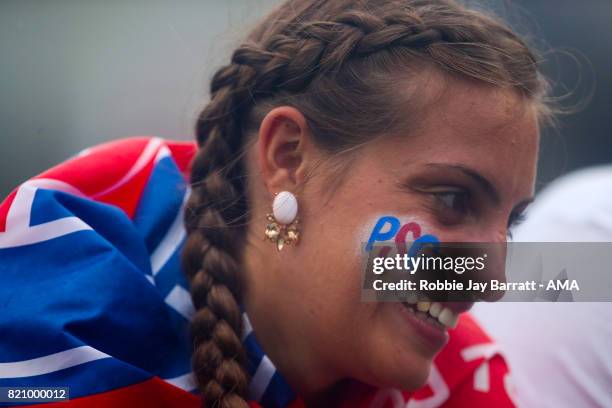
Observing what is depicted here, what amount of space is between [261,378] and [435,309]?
0.85 feet

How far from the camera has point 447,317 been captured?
1.02m

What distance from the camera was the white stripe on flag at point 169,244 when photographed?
1.06m

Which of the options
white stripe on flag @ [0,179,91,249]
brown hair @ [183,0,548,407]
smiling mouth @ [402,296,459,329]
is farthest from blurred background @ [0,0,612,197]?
smiling mouth @ [402,296,459,329]

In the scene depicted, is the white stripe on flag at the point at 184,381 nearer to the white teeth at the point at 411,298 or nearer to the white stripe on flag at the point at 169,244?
the white stripe on flag at the point at 169,244

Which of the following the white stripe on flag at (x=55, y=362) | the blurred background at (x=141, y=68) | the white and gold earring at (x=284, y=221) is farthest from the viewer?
the blurred background at (x=141, y=68)

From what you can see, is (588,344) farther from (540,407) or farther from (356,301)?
(356,301)

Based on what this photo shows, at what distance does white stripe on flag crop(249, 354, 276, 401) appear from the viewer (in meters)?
1.01

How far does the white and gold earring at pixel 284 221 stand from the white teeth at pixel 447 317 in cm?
23

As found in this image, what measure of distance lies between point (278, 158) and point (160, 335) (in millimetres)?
289

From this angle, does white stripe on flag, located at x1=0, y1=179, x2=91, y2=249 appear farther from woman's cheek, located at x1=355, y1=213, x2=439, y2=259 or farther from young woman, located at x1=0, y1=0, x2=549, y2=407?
woman's cheek, located at x1=355, y1=213, x2=439, y2=259

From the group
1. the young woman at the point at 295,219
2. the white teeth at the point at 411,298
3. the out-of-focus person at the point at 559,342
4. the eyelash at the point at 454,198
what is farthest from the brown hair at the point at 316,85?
the out-of-focus person at the point at 559,342

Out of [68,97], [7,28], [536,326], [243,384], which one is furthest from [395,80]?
[68,97]

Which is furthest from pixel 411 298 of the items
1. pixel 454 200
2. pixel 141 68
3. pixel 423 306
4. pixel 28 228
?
pixel 141 68

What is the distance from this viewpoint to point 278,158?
3.32 ft
